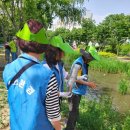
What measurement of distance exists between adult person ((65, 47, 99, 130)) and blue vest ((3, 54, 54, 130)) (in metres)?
2.10

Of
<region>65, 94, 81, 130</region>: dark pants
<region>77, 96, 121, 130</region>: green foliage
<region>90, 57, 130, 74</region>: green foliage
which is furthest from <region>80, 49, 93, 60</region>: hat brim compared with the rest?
<region>90, 57, 130, 74</region>: green foliage

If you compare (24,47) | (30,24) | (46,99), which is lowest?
(46,99)

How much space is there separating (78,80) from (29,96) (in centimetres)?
236

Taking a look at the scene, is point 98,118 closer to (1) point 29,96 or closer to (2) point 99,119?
(2) point 99,119

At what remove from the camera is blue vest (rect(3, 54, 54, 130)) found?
101 inches

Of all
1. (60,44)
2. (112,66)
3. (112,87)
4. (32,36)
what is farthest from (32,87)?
(112,66)

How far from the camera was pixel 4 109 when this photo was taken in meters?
6.70

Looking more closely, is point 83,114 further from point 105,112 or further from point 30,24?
point 30,24

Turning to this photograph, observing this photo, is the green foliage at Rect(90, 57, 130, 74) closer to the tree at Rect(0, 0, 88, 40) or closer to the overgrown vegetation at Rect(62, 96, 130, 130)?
the tree at Rect(0, 0, 88, 40)

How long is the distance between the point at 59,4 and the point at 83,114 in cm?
1743

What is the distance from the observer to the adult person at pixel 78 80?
4879 millimetres

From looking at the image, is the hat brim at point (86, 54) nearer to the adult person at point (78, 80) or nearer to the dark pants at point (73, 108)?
the adult person at point (78, 80)

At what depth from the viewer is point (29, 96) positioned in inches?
101

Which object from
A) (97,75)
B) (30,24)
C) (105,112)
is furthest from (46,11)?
(30,24)
